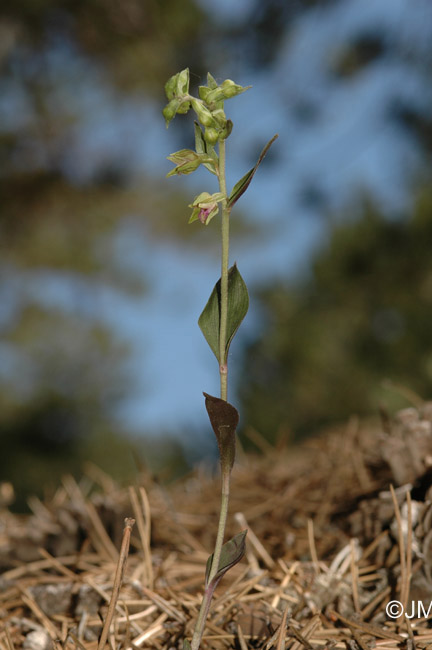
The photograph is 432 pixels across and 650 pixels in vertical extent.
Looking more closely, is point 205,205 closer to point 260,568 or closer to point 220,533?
point 220,533

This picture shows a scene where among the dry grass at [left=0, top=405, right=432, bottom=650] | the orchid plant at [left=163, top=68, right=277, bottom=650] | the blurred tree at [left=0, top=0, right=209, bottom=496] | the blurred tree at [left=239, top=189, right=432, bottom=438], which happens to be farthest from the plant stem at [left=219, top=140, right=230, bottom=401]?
the blurred tree at [left=0, top=0, right=209, bottom=496]

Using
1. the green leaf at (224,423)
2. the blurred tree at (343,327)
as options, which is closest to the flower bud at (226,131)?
the green leaf at (224,423)

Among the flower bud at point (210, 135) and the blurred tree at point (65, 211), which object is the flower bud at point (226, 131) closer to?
the flower bud at point (210, 135)

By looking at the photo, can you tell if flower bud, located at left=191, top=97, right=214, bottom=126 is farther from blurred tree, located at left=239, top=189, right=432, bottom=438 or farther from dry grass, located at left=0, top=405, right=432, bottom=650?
blurred tree, located at left=239, top=189, right=432, bottom=438

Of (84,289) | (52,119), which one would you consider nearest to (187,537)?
(52,119)

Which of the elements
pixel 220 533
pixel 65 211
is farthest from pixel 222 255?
pixel 65 211

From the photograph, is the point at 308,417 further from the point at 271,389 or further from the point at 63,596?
the point at 63,596
